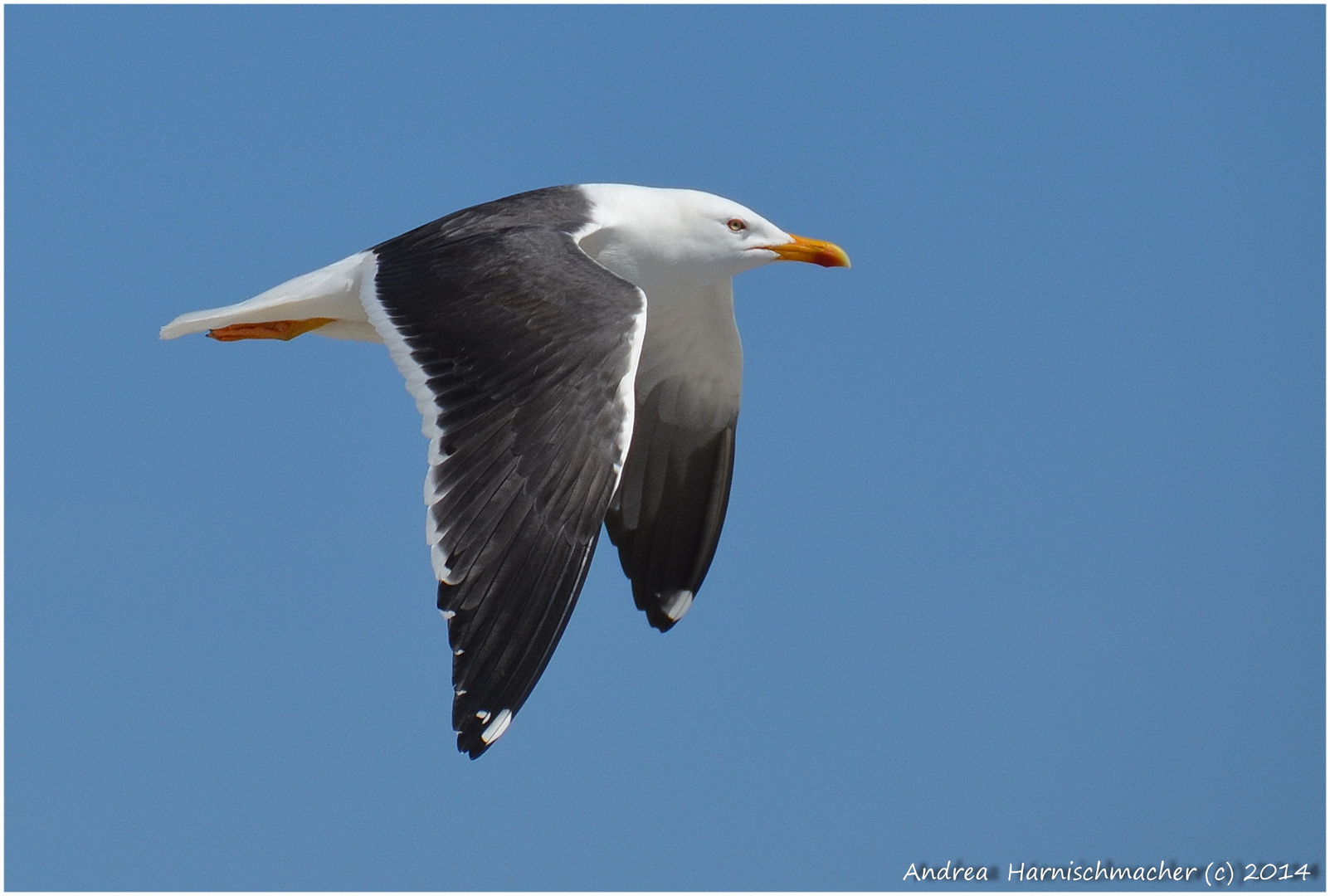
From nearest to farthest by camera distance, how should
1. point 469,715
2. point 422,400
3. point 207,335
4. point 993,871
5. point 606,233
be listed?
point 469,715, point 422,400, point 993,871, point 606,233, point 207,335

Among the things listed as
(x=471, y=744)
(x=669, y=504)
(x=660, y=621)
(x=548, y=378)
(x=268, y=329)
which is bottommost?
(x=660, y=621)

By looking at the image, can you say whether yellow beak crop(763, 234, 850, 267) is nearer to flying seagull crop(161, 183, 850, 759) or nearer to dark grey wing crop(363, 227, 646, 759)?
flying seagull crop(161, 183, 850, 759)

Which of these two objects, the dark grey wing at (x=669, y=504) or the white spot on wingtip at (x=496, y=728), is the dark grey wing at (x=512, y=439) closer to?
the white spot on wingtip at (x=496, y=728)

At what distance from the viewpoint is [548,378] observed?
715 centimetres

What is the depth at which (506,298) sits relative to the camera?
24.8 ft

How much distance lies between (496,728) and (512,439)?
1.12 metres

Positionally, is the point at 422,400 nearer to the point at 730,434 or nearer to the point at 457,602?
the point at 457,602

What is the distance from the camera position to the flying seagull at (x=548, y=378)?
6.75 metres

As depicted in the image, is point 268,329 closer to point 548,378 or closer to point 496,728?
point 548,378

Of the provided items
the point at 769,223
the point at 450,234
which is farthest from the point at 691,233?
the point at 450,234

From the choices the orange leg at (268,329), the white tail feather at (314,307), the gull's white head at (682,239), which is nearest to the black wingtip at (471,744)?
the white tail feather at (314,307)

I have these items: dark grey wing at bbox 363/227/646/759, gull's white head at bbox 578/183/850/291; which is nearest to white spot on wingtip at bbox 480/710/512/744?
dark grey wing at bbox 363/227/646/759

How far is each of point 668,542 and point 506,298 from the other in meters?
2.77

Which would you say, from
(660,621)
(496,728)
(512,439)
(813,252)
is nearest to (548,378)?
(512,439)
